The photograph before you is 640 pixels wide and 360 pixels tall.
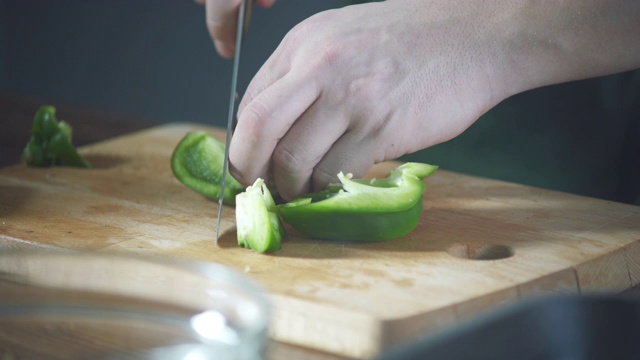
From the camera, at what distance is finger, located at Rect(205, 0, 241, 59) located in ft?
5.60

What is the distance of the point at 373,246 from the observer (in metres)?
1.40

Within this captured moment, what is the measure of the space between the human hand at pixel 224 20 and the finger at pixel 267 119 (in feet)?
0.89

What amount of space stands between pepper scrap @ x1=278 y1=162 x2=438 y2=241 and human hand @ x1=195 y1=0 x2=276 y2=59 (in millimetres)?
423

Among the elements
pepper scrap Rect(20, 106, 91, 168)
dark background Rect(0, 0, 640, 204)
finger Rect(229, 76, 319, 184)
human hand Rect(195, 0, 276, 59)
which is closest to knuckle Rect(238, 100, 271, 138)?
finger Rect(229, 76, 319, 184)

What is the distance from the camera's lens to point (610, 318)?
0.86m

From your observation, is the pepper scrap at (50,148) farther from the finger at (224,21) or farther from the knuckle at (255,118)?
the knuckle at (255,118)

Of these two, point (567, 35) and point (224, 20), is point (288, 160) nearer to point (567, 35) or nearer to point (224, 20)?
point (224, 20)

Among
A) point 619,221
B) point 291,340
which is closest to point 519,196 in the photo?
point 619,221

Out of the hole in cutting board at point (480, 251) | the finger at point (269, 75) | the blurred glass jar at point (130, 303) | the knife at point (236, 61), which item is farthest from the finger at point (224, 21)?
the blurred glass jar at point (130, 303)

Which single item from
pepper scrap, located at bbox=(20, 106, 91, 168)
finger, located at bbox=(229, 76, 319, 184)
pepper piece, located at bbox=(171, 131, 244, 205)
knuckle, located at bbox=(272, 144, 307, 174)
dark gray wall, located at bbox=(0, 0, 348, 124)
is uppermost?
finger, located at bbox=(229, 76, 319, 184)

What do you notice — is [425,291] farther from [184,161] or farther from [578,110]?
[578,110]

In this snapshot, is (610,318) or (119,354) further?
(610,318)

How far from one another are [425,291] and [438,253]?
0.19 metres

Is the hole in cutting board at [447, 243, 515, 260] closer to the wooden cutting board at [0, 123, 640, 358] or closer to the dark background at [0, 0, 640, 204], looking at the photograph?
the wooden cutting board at [0, 123, 640, 358]
